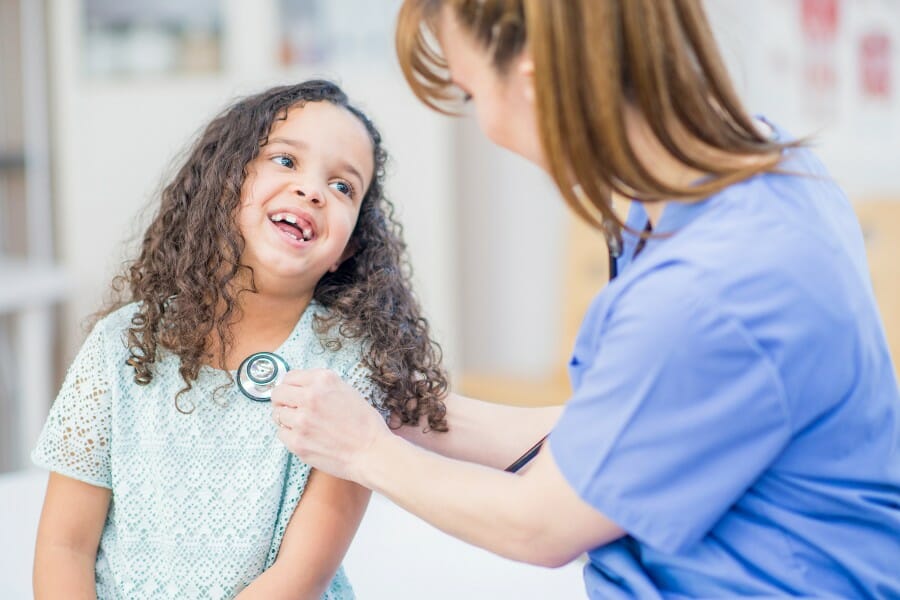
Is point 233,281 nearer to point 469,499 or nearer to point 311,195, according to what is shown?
point 311,195

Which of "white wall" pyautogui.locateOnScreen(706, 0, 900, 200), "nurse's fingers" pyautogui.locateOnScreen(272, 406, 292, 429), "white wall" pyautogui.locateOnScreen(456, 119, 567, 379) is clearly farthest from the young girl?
"white wall" pyautogui.locateOnScreen(456, 119, 567, 379)

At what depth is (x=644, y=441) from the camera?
2.85ft

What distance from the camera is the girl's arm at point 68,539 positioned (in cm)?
120

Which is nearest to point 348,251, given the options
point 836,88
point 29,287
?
point 29,287

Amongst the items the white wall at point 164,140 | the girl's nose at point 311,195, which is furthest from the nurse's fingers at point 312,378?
the white wall at point 164,140

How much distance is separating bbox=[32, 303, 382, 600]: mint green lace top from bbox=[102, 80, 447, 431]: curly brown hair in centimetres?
2

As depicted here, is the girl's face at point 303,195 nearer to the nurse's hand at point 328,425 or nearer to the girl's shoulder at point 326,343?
the girl's shoulder at point 326,343

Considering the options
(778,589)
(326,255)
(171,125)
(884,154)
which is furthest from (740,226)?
(171,125)

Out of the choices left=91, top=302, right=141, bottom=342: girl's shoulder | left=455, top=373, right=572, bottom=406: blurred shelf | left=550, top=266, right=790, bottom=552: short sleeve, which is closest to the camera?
left=550, top=266, right=790, bottom=552: short sleeve

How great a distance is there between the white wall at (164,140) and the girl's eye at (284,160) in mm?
2034

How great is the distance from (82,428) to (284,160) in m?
0.38

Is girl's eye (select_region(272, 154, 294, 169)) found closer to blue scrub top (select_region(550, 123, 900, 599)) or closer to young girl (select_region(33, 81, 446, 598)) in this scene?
young girl (select_region(33, 81, 446, 598))

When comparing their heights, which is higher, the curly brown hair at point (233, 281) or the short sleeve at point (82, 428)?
the curly brown hair at point (233, 281)

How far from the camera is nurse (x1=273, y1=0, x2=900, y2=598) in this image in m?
0.86
